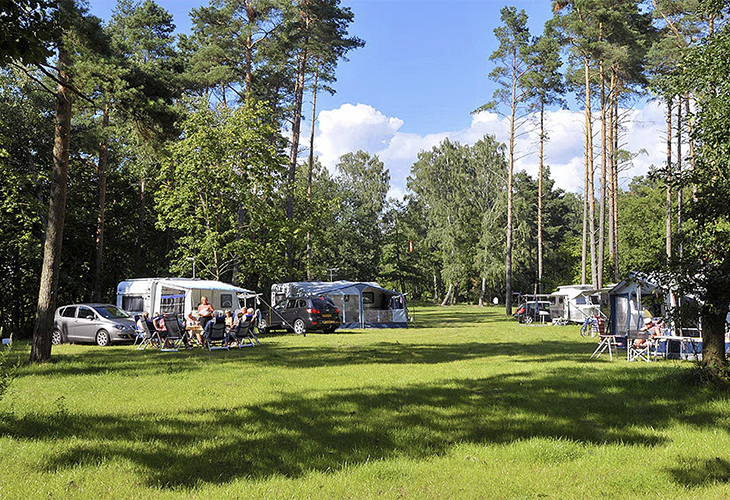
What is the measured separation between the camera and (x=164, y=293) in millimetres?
20531

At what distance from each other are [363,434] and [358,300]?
813 inches

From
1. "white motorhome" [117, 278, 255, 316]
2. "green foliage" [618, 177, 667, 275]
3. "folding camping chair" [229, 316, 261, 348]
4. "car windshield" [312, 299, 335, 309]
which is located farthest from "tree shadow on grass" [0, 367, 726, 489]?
"green foliage" [618, 177, 667, 275]

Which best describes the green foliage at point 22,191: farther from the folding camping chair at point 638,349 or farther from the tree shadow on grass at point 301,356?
the folding camping chair at point 638,349

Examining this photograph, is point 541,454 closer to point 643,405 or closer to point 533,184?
point 643,405

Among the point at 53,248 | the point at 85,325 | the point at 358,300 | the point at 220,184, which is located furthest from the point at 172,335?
the point at 358,300

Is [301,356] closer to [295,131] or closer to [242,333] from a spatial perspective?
[242,333]

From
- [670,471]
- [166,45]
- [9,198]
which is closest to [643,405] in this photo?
[670,471]

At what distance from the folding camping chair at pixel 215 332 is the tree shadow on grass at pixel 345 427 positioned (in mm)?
7465

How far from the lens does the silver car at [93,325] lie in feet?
54.7

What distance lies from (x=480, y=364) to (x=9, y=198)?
16530mm

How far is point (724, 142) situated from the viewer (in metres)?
8.23

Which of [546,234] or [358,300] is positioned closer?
[358,300]

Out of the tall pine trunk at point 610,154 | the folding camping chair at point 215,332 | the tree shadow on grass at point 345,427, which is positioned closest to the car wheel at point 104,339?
the folding camping chair at point 215,332

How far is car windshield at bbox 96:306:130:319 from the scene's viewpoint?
56.2 feet
